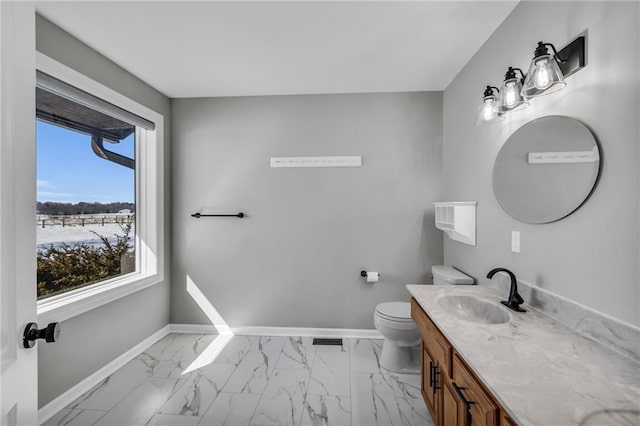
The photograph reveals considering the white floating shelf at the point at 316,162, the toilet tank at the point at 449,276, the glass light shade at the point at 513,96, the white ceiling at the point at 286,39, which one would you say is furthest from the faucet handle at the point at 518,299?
the white floating shelf at the point at 316,162

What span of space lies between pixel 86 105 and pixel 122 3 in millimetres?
782

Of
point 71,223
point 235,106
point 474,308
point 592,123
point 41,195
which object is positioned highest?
point 235,106

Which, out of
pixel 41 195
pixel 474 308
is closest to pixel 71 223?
pixel 41 195

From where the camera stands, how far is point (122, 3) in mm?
1594

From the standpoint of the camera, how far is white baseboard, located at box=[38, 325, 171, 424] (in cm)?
174

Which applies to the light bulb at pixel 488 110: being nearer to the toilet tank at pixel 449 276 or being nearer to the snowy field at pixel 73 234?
the toilet tank at pixel 449 276

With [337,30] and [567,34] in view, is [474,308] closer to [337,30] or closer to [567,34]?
[567,34]

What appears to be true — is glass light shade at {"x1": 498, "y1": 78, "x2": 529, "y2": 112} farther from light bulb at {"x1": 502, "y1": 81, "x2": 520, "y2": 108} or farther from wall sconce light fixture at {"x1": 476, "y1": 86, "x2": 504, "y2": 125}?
wall sconce light fixture at {"x1": 476, "y1": 86, "x2": 504, "y2": 125}

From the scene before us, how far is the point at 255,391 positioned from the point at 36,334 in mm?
1525

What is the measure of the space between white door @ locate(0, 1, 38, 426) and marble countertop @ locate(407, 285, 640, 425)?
1292 millimetres

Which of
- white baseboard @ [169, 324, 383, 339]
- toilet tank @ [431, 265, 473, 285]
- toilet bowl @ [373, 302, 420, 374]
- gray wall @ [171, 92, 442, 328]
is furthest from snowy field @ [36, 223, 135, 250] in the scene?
toilet tank @ [431, 265, 473, 285]

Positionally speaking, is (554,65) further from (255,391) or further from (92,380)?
(92,380)

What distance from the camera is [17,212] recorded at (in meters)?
0.76

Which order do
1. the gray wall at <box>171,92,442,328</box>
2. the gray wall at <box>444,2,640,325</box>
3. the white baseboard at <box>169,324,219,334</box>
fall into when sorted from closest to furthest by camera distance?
the gray wall at <box>444,2,640,325</box>, the gray wall at <box>171,92,442,328</box>, the white baseboard at <box>169,324,219,334</box>
